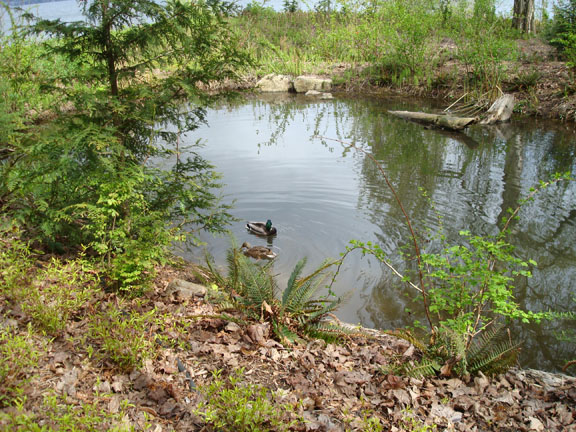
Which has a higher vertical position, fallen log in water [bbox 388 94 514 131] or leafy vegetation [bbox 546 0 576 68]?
leafy vegetation [bbox 546 0 576 68]

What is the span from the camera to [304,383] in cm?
289

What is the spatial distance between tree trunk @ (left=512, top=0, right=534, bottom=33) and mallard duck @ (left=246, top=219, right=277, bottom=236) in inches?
677

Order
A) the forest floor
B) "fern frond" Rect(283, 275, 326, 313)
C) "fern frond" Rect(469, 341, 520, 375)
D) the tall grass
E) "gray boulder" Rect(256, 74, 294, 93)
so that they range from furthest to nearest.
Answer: "gray boulder" Rect(256, 74, 294, 93) → the tall grass → "fern frond" Rect(283, 275, 326, 313) → "fern frond" Rect(469, 341, 520, 375) → the forest floor

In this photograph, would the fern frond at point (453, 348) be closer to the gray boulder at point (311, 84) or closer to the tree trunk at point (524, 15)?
the gray boulder at point (311, 84)

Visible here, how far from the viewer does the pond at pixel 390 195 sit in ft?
16.2

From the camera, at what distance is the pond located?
16.2ft

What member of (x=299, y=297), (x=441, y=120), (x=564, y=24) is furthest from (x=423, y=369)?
(x=564, y=24)

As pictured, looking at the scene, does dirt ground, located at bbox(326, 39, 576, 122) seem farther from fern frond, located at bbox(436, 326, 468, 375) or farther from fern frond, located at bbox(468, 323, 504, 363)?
fern frond, located at bbox(436, 326, 468, 375)

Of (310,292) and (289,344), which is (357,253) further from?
(289,344)

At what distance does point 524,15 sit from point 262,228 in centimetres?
1781

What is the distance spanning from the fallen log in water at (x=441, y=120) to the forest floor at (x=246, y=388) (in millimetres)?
9730

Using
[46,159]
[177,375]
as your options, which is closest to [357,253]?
[177,375]

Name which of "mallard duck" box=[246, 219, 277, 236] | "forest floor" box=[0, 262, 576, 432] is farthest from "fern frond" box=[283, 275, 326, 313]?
"mallard duck" box=[246, 219, 277, 236]

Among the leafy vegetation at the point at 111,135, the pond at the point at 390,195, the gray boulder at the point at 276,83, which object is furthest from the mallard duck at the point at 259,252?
the gray boulder at the point at 276,83
